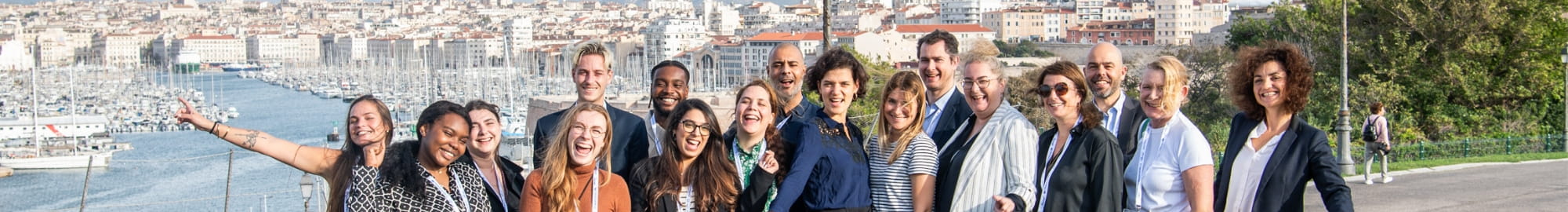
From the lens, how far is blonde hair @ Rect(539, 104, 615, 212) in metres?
3.00

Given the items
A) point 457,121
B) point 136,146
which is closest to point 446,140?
point 457,121

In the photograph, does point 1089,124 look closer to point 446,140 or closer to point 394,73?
point 446,140

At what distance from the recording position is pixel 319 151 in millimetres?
3195

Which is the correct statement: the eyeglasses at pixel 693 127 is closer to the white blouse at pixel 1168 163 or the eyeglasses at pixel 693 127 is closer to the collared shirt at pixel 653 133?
the collared shirt at pixel 653 133

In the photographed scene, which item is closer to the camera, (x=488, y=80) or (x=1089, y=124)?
(x=1089, y=124)

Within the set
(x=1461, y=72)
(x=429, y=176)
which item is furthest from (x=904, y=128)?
(x=1461, y=72)

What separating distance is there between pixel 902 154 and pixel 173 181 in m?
31.9

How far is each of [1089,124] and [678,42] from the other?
94367 mm

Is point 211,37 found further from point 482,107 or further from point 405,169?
point 405,169

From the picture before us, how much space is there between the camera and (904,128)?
3.28m

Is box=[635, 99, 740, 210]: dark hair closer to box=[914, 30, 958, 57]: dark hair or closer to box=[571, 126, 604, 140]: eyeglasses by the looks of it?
box=[571, 126, 604, 140]: eyeglasses

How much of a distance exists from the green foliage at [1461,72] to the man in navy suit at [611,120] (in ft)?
39.1

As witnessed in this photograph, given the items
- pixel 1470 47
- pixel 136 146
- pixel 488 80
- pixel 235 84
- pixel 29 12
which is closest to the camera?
pixel 1470 47

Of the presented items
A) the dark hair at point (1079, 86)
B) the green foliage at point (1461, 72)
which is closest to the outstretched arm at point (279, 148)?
the dark hair at point (1079, 86)
